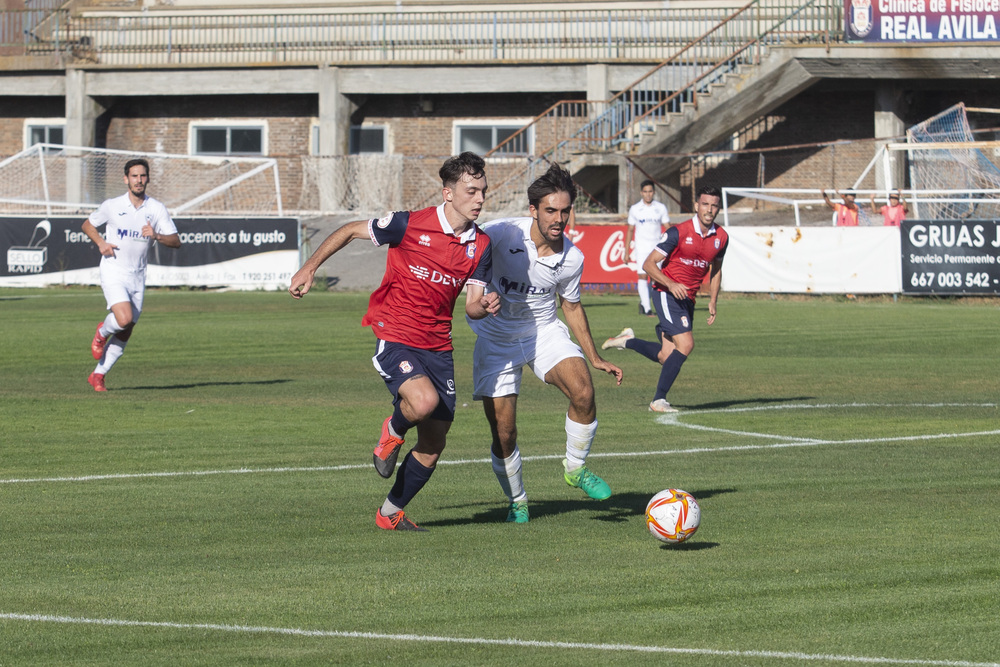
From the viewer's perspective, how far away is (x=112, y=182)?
3950cm

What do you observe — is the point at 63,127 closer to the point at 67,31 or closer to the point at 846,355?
the point at 67,31

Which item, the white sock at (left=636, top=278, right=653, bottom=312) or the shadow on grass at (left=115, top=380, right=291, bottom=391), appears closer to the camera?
the shadow on grass at (left=115, top=380, right=291, bottom=391)

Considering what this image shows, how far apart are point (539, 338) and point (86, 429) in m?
5.33

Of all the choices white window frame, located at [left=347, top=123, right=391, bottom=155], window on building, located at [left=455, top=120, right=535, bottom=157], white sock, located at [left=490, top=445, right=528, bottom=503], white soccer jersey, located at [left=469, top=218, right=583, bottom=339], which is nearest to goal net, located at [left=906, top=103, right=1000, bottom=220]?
window on building, located at [left=455, top=120, right=535, bottom=157]

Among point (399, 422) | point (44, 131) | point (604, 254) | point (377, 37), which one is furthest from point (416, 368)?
point (44, 131)

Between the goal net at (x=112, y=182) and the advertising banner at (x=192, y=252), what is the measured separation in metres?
4.64

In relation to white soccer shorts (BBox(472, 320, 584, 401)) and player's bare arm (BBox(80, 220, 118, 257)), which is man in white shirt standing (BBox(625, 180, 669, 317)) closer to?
player's bare arm (BBox(80, 220, 118, 257))

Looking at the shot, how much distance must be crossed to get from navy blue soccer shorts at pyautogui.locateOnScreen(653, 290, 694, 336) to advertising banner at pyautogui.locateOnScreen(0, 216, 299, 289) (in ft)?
65.8

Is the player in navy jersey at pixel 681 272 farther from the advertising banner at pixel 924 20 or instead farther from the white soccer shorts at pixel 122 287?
the advertising banner at pixel 924 20

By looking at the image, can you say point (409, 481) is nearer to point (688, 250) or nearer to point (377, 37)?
point (688, 250)

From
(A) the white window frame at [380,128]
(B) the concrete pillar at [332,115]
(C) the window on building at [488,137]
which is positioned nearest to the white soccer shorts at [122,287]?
(C) the window on building at [488,137]

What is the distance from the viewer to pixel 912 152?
3353cm

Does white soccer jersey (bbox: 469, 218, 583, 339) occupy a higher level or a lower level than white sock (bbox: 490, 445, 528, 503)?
higher

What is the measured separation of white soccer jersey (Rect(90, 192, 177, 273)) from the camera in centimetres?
1446
